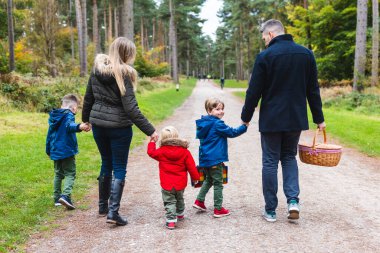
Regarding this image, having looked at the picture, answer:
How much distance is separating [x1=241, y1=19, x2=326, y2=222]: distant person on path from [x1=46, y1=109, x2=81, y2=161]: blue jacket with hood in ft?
8.09

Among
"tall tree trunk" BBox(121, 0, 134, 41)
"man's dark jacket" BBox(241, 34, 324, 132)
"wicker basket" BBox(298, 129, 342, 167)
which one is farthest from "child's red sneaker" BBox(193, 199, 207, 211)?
"tall tree trunk" BBox(121, 0, 134, 41)

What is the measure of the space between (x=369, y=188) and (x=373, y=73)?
1537 centimetres

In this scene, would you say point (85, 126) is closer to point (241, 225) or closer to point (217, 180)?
point (217, 180)

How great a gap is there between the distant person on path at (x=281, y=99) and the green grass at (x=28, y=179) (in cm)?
280

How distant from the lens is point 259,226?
4.87m

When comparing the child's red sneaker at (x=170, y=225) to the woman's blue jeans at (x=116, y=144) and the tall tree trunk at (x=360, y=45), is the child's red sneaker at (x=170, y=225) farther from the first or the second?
the tall tree trunk at (x=360, y=45)

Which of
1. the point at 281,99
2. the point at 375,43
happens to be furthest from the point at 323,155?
the point at 375,43

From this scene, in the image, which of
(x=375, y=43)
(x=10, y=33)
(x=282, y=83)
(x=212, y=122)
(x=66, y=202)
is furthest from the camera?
(x=10, y=33)

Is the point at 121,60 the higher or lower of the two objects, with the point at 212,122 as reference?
higher

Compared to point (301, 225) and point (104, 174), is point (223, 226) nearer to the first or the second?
point (301, 225)

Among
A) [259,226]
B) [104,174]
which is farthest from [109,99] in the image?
[259,226]

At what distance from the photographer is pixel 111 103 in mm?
4910

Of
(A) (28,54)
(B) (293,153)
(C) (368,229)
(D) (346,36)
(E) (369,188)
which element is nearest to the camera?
(C) (368,229)

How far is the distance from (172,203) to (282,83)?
196 cm
